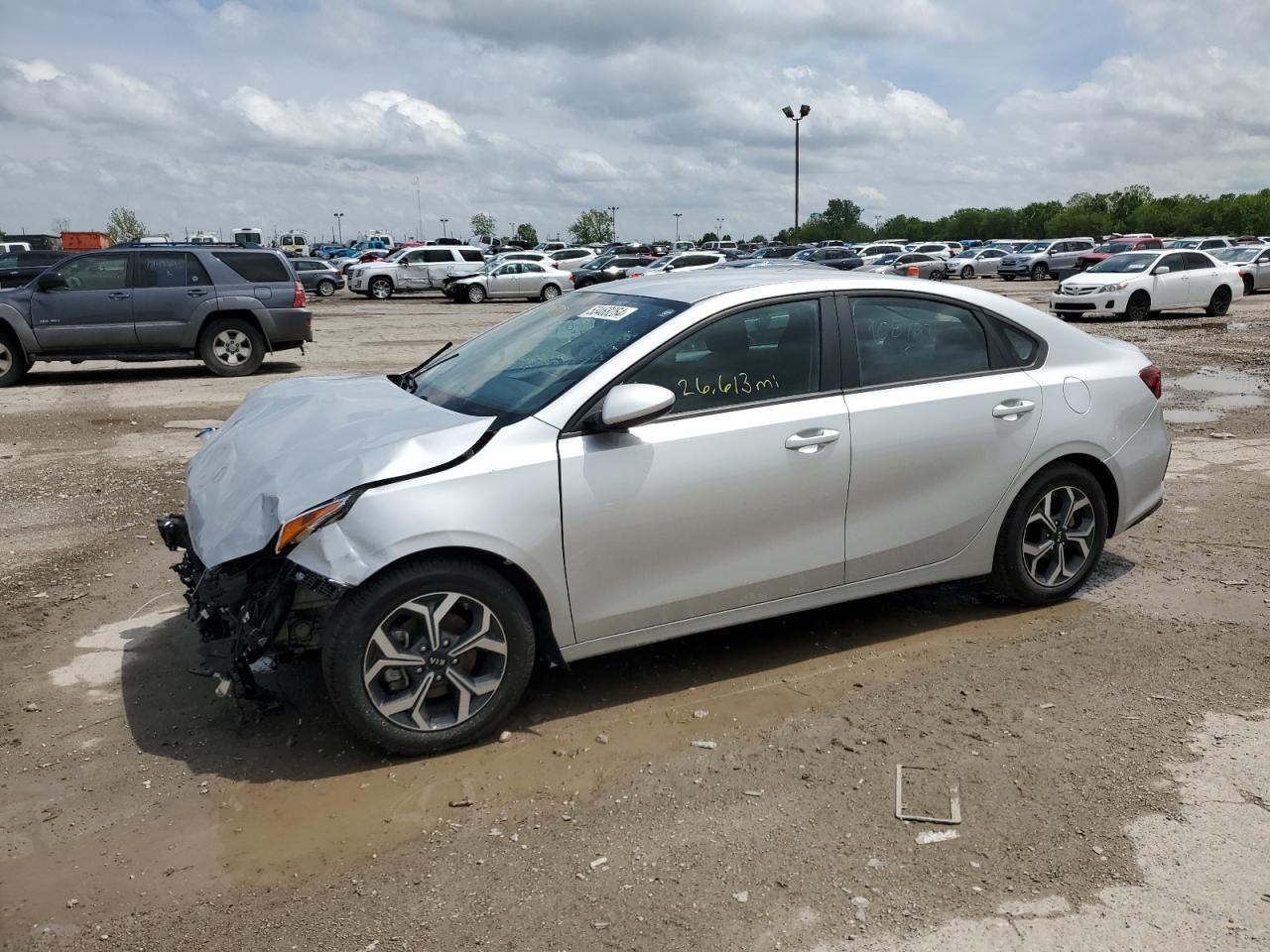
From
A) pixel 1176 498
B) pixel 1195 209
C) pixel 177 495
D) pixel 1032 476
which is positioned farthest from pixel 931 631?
pixel 1195 209

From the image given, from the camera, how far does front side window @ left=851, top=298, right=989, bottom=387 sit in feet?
14.8

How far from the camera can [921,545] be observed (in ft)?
15.0

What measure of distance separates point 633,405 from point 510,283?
3144cm

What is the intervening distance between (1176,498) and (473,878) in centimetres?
591

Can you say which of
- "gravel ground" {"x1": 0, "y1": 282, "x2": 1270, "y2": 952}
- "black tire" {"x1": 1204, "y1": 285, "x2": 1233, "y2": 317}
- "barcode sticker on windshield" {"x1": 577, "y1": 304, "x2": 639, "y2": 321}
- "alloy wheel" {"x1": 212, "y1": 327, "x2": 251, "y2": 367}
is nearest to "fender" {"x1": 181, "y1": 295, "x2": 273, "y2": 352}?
"alloy wheel" {"x1": 212, "y1": 327, "x2": 251, "y2": 367}

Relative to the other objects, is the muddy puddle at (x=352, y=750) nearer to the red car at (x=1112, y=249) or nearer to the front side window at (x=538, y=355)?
the front side window at (x=538, y=355)

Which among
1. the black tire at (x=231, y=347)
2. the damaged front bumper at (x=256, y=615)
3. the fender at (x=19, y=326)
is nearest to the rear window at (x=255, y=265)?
the black tire at (x=231, y=347)

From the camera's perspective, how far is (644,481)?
12.6 feet

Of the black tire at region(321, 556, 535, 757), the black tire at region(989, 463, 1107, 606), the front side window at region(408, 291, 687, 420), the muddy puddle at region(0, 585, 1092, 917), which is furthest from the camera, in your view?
the black tire at region(989, 463, 1107, 606)

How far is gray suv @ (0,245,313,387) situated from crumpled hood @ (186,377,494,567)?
10.4 m

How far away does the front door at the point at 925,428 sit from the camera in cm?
437

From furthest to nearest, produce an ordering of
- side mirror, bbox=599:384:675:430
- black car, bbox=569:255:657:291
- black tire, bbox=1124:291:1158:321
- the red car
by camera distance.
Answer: the red car
black car, bbox=569:255:657:291
black tire, bbox=1124:291:1158:321
side mirror, bbox=599:384:675:430

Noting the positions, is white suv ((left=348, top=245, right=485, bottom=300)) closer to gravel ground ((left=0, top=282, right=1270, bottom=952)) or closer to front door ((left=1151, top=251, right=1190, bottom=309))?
front door ((left=1151, top=251, right=1190, bottom=309))

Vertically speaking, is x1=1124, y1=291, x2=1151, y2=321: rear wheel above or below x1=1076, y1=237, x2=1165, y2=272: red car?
below
